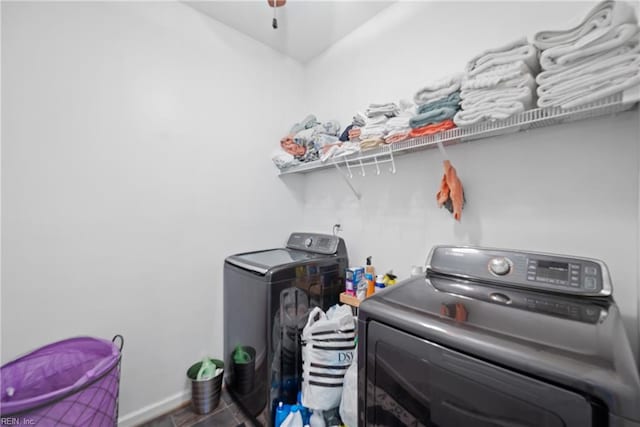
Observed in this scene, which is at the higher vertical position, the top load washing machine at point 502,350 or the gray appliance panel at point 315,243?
the gray appliance panel at point 315,243

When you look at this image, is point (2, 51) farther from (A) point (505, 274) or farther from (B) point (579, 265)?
(B) point (579, 265)

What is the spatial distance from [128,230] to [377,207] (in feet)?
5.47

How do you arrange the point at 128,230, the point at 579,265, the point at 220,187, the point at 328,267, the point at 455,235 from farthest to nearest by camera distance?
the point at 220,187
the point at 328,267
the point at 128,230
the point at 455,235
the point at 579,265

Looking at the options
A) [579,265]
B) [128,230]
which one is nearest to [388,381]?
[579,265]

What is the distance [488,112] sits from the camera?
1041mm

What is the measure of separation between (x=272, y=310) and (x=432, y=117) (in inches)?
53.1

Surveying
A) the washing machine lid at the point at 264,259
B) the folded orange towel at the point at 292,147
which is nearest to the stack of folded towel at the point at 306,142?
the folded orange towel at the point at 292,147

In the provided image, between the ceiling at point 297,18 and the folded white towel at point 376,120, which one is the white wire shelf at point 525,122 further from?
the ceiling at point 297,18

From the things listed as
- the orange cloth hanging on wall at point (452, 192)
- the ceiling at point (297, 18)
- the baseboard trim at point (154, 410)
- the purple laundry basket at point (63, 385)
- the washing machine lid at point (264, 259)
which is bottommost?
the baseboard trim at point (154, 410)

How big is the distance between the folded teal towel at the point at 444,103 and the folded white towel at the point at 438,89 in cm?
2

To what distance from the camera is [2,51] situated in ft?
3.84

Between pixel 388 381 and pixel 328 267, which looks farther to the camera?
pixel 328 267

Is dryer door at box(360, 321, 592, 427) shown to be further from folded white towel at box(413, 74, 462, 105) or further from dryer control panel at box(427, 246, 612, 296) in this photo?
folded white towel at box(413, 74, 462, 105)

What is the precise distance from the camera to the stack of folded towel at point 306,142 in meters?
1.87
